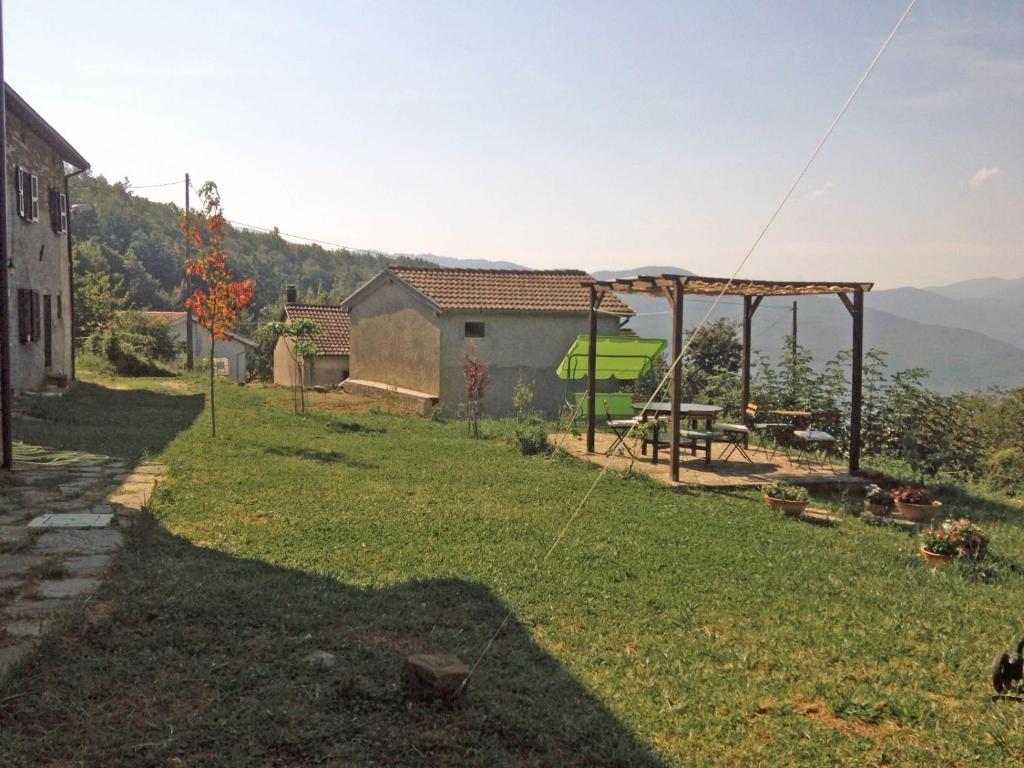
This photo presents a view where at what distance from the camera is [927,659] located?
4.32 metres

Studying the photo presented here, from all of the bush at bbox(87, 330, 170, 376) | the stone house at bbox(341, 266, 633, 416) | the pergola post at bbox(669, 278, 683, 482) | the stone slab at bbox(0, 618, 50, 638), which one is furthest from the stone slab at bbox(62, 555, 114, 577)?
the bush at bbox(87, 330, 170, 376)

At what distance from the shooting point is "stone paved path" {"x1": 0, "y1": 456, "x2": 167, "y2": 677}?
412 centimetres

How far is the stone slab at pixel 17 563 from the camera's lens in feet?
15.7

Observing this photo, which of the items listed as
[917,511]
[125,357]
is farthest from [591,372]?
[125,357]

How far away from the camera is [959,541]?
6516mm

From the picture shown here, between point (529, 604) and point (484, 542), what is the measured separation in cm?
143

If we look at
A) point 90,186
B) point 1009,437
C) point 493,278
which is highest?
point 90,186

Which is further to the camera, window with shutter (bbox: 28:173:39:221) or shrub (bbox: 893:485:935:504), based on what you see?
window with shutter (bbox: 28:173:39:221)

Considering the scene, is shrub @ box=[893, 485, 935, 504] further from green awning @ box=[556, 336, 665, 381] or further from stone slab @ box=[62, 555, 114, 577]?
stone slab @ box=[62, 555, 114, 577]

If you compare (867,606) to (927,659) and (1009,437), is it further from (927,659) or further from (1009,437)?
(1009,437)

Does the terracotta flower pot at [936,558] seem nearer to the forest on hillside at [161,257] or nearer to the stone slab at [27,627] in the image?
the stone slab at [27,627]

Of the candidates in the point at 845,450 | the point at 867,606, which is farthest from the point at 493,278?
the point at 867,606

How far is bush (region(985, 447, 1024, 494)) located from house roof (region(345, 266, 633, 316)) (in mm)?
8836

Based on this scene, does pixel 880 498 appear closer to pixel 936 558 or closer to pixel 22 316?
pixel 936 558
